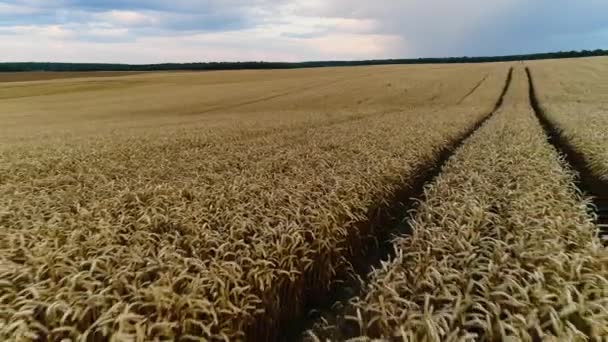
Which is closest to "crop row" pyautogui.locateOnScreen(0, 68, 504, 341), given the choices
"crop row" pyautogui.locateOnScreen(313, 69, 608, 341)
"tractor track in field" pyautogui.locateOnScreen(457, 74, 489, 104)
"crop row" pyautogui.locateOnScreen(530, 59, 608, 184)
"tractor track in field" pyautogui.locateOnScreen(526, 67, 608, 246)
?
"crop row" pyautogui.locateOnScreen(313, 69, 608, 341)

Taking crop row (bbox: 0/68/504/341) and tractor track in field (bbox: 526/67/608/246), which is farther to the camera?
tractor track in field (bbox: 526/67/608/246)

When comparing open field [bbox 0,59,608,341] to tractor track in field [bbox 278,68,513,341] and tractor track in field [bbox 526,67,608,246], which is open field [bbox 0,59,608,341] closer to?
tractor track in field [bbox 278,68,513,341]

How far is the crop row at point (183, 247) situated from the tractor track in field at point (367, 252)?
0.38 ft

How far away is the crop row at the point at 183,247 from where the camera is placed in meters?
3.00

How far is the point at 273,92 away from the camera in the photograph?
4681cm

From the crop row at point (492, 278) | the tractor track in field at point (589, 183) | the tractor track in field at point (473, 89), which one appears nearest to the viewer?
the crop row at point (492, 278)

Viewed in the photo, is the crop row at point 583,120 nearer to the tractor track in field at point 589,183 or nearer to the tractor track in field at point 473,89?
the tractor track in field at point 589,183

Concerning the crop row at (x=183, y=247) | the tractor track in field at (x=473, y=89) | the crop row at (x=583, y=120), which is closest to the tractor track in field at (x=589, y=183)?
the crop row at (x=583, y=120)

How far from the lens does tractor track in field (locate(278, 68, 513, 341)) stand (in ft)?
14.6

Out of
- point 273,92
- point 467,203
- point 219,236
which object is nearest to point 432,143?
point 467,203

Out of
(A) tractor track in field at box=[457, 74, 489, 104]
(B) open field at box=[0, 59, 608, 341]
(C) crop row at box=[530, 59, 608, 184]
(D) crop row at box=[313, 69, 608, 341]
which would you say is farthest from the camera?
(A) tractor track in field at box=[457, 74, 489, 104]

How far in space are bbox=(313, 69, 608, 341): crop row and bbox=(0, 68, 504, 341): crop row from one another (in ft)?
2.66

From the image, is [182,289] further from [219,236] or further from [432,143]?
[432,143]

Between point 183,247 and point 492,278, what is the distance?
2789mm
